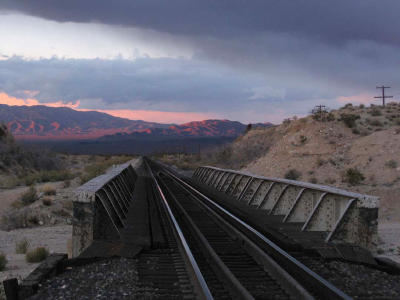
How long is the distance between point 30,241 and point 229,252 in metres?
8.36

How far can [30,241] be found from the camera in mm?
14469

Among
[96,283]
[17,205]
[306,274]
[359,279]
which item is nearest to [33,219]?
[17,205]

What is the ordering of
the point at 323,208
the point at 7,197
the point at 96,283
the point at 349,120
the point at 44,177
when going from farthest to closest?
the point at 349,120
the point at 44,177
the point at 7,197
the point at 323,208
the point at 96,283

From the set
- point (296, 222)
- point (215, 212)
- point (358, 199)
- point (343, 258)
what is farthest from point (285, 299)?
point (215, 212)

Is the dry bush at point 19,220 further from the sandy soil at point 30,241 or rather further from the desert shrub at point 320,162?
the desert shrub at point 320,162

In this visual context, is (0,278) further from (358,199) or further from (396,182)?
(396,182)

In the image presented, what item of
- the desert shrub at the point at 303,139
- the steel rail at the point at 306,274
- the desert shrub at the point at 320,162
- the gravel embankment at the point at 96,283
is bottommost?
the gravel embankment at the point at 96,283

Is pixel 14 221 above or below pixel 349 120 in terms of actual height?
below

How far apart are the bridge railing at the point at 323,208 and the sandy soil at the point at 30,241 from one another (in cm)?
665

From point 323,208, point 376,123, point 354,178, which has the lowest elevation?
point 354,178

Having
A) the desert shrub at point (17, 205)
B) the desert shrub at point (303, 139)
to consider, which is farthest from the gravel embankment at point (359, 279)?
the desert shrub at point (303, 139)

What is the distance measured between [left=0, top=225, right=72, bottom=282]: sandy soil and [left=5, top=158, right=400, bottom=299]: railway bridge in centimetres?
215

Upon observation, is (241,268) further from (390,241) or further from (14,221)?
(14,221)

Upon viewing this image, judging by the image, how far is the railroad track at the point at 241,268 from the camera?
20.6ft
